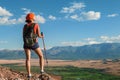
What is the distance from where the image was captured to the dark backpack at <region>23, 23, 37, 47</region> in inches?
521

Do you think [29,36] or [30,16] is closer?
[30,16]

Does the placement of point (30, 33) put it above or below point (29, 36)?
above

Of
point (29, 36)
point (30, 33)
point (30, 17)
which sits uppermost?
point (30, 17)

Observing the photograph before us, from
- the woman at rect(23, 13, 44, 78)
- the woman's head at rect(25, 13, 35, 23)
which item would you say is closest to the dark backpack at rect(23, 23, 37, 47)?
the woman at rect(23, 13, 44, 78)

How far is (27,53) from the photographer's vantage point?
13312mm

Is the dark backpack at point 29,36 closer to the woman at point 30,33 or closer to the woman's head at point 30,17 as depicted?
the woman at point 30,33

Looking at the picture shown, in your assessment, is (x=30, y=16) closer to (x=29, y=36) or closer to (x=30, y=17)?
(x=30, y=17)

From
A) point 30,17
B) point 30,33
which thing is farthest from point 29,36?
point 30,17

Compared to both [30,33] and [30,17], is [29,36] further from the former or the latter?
[30,17]

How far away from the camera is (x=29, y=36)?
43.7 ft

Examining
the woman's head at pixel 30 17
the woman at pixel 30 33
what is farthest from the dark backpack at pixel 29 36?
the woman's head at pixel 30 17

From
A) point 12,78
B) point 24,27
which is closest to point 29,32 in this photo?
point 24,27

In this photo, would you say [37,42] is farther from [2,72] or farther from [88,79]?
[88,79]

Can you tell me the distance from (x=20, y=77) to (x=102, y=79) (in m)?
143
